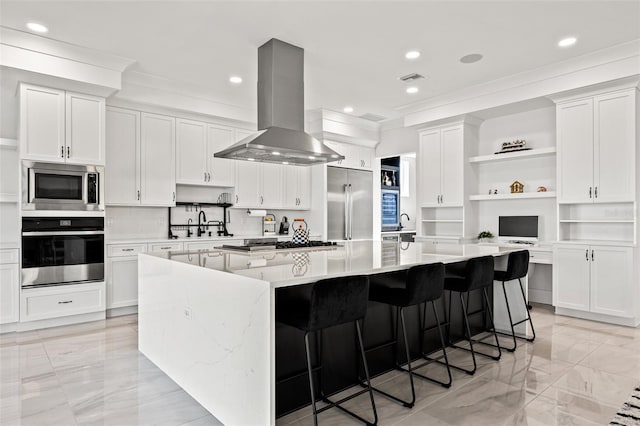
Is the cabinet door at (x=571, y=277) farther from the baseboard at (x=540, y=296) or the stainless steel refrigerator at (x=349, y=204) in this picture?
the stainless steel refrigerator at (x=349, y=204)

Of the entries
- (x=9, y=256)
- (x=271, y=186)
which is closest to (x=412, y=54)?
(x=271, y=186)

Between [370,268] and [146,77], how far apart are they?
4.15 metres

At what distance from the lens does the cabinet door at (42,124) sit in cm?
412

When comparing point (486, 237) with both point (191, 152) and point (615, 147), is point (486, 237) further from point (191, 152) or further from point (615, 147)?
point (191, 152)

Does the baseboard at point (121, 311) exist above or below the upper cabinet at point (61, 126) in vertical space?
below

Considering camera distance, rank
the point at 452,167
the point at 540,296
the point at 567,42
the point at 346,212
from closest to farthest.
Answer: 1. the point at 567,42
2. the point at 540,296
3. the point at 452,167
4. the point at 346,212

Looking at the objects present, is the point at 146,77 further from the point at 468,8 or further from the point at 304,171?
the point at 468,8

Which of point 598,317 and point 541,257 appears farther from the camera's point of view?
point 541,257

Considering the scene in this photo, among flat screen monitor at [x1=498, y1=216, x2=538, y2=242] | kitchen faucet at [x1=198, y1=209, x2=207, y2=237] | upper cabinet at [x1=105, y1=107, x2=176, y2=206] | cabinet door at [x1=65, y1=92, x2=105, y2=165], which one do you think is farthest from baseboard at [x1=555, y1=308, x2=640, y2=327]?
cabinet door at [x1=65, y1=92, x2=105, y2=165]

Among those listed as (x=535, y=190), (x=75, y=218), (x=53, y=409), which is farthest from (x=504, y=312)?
(x=75, y=218)

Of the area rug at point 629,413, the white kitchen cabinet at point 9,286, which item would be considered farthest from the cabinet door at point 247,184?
the area rug at point 629,413

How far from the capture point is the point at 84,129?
447 centimetres

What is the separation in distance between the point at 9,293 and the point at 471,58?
18.5 ft

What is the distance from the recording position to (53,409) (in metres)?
2.50
